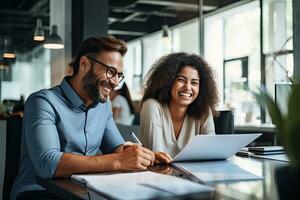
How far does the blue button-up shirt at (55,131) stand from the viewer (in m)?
1.43

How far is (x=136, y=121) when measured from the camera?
666cm

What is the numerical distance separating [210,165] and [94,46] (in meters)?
0.68

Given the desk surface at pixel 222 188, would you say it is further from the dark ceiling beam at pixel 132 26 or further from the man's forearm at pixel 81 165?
the dark ceiling beam at pixel 132 26

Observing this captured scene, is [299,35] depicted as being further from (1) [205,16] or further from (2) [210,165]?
(1) [205,16]

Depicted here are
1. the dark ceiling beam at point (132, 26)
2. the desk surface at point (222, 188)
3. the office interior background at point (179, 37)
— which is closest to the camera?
the desk surface at point (222, 188)

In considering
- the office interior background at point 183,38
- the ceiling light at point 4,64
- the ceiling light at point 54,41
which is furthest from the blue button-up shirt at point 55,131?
the ceiling light at point 4,64

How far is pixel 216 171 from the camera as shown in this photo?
56.3 inches

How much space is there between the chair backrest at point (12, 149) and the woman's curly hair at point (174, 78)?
37.8 inches

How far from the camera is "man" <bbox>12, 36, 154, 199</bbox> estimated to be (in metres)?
1.37

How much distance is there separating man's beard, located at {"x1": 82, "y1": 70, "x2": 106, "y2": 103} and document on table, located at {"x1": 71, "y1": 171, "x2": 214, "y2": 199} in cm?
50

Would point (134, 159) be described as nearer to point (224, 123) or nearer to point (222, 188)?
point (222, 188)

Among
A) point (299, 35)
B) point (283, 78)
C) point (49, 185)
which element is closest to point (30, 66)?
point (283, 78)

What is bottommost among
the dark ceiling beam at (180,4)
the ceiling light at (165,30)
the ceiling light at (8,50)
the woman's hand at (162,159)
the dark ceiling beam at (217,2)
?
the woman's hand at (162,159)

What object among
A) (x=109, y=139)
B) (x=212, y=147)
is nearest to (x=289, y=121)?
(x=212, y=147)
